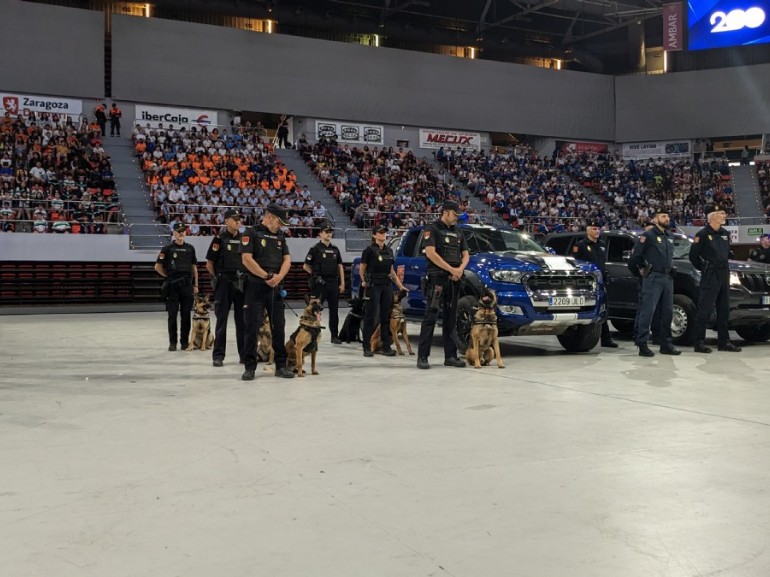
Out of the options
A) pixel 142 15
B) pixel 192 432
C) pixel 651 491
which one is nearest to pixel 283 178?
pixel 142 15

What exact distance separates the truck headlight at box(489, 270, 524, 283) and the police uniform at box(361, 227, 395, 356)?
1543mm

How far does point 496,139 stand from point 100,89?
64.5ft

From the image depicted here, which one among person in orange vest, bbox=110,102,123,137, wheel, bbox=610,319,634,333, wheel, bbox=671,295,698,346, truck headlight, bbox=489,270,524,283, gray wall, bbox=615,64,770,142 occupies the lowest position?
wheel, bbox=610,319,634,333

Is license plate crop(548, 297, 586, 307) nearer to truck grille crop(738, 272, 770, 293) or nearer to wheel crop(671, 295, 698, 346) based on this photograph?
wheel crop(671, 295, 698, 346)

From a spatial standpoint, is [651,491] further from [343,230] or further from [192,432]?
[343,230]

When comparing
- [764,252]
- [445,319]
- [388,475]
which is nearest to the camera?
[388,475]

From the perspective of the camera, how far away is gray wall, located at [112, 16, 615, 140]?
110 feet

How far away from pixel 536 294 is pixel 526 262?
0.46 m

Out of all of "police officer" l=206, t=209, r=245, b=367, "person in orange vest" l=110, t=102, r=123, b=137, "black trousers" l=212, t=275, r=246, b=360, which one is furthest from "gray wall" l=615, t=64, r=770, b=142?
"black trousers" l=212, t=275, r=246, b=360

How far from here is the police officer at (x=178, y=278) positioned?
11773mm

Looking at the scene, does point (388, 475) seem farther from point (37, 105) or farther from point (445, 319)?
point (37, 105)

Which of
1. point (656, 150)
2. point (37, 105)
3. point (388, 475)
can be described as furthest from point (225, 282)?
point (656, 150)

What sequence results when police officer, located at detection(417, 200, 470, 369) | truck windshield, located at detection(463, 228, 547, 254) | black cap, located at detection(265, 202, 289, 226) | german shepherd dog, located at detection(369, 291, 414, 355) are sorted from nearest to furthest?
1. black cap, located at detection(265, 202, 289, 226)
2. police officer, located at detection(417, 200, 470, 369)
3. german shepherd dog, located at detection(369, 291, 414, 355)
4. truck windshield, located at detection(463, 228, 547, 254)

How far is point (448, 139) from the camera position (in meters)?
39.3
